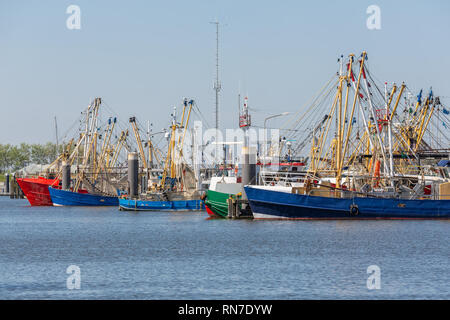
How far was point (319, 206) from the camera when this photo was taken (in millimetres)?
73625

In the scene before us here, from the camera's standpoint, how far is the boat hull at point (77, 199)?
132m

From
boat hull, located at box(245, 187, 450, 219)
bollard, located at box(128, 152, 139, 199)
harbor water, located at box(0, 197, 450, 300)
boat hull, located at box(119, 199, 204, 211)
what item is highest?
bollard, located at box(128, 152, 139, 199)

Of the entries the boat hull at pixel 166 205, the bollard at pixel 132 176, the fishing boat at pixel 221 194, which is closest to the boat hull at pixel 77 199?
the bollard at pixel 132 176

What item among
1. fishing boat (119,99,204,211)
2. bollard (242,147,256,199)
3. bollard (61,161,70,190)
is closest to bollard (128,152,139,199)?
fishing boat (119,99,204,211)

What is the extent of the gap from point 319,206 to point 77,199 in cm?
6750

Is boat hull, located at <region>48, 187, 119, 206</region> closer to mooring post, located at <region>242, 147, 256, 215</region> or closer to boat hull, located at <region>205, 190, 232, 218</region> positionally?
boat hull, located at <region>205, 190, 232, 218</region>

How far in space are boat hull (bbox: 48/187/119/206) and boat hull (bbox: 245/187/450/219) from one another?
62.7 metres

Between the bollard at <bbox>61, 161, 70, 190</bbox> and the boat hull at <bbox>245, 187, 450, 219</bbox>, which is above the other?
the bollard at <bbox>61, 161, 70, 190</bbox>

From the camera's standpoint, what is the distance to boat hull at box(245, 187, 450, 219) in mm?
73062

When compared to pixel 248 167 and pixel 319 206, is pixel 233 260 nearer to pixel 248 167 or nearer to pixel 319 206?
pixel 319 206

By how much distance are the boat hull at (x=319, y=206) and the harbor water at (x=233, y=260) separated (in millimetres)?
986

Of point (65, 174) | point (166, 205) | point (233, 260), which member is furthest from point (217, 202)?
point (65, 174)

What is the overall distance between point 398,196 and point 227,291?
43080mm
